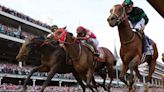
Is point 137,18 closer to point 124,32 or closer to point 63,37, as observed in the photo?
point 124,32

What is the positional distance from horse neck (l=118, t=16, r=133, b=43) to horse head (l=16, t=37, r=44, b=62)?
363 cm

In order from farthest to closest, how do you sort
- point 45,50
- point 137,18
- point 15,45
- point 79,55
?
point 15,45 → point 45,50 → point 79,55 → point 137,18

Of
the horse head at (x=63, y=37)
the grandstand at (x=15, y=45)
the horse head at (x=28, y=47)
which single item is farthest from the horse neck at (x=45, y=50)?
the grandstand at (x=15, y=45)

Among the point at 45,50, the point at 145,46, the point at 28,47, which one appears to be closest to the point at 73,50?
the point at 45,50

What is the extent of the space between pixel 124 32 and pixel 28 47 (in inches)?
150

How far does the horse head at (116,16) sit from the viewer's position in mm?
5165

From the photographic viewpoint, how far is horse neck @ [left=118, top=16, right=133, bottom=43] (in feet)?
18.3

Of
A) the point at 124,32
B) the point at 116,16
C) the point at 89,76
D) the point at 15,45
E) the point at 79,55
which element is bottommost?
the point at 89,76

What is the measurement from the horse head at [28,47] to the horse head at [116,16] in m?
3.76

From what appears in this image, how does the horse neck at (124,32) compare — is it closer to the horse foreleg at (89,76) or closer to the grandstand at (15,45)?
the horse foreleg at (89,76)

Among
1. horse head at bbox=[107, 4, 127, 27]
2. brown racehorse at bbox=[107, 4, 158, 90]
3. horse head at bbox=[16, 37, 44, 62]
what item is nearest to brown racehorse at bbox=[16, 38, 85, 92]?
horse head at bbox=[16, 37, 44, 62]

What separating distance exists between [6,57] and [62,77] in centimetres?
919

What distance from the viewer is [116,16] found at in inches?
209

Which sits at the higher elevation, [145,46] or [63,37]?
[63,37]
